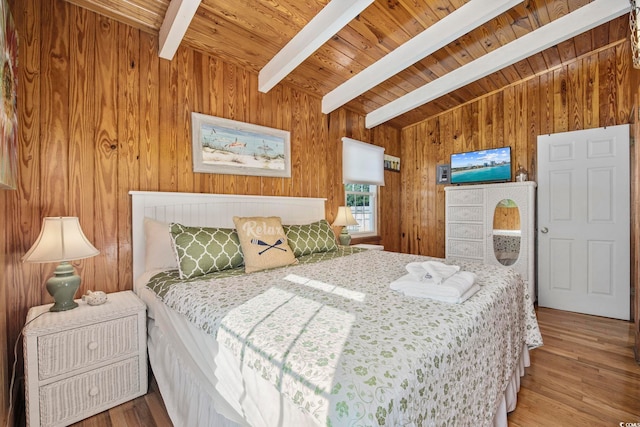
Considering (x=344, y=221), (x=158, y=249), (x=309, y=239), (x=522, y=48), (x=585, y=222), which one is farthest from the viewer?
(x=344, y=221)

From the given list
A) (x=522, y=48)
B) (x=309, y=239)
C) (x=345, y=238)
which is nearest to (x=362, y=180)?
(x=345, y=238)

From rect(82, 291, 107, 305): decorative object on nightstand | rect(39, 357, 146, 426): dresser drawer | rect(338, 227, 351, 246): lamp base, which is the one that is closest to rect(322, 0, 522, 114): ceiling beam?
rect(338, 227, 351, 246): lamp base

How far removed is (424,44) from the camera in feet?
8.76

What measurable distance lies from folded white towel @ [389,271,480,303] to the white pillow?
160 cm

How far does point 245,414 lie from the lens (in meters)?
1.08

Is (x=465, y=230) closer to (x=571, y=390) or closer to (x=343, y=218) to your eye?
(x=343, y=218)

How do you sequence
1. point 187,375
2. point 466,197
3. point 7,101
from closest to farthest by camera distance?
point 7,101, point 187,375, point 466,197

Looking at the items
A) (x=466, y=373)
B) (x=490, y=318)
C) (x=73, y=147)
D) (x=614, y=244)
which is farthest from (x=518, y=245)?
(x=73, y=147)

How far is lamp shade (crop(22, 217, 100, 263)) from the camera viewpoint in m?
1.55

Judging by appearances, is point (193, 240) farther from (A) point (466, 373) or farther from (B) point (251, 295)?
(A) point (466, 373)

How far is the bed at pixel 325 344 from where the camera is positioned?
0.80 metres

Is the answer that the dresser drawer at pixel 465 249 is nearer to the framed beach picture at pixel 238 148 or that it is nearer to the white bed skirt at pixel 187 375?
the white bed skirt at pixel 187 375

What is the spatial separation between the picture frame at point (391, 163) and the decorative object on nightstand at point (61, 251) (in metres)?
3.94

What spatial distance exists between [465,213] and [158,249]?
145 inches
